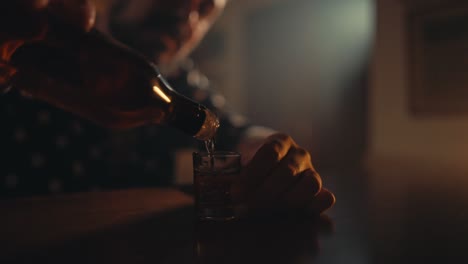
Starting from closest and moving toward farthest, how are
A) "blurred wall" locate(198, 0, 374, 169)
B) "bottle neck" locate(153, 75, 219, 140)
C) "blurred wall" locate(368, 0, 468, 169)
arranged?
1. "bottle neck" locate(153, 75, 219, 140)
2. "blurred wall" locate(368, 0, 468, 169)
3. "blurred wall" locate(198, 0, 374, 169)

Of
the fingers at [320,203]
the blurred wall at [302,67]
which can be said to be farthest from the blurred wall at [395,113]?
the blurred wall at [302,67]

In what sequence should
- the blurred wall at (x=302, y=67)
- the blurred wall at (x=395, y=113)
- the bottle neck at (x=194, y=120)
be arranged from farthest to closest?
the blurred wall at (x=302, y=67) < the blurred wall at (x=395, y=113) < the bottle neck at (x=194, y=120)

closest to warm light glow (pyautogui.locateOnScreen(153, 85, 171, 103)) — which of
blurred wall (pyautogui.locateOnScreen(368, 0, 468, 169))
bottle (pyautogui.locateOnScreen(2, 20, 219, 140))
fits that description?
bottle (pyautogui.locateOnScreen(2, 20, 219, 140))

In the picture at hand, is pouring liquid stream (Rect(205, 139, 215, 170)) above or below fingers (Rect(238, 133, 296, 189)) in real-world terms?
above

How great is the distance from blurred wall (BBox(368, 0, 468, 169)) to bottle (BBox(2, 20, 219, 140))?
1.41 metres

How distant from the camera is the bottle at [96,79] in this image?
53 centimetres

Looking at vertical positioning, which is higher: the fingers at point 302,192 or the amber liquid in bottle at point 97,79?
the amber liquid in bottle at point 97,79

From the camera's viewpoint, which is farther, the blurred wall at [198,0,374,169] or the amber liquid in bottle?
the blurred wall at [198,0,374,169]

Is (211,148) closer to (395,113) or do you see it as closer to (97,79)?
(97,79)

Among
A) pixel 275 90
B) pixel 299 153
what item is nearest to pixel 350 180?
pixel 299 153

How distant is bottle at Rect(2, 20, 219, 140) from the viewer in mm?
525

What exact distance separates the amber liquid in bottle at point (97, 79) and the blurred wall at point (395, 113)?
1415mm

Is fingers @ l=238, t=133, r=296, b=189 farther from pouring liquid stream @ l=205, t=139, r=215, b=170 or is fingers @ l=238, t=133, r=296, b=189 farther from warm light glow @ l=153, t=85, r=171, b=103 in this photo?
warm light glow @ l=153, t=85, r=171, b=103

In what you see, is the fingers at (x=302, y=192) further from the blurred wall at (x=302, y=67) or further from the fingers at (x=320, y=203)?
the blurred wall at (x=302, y=67)
